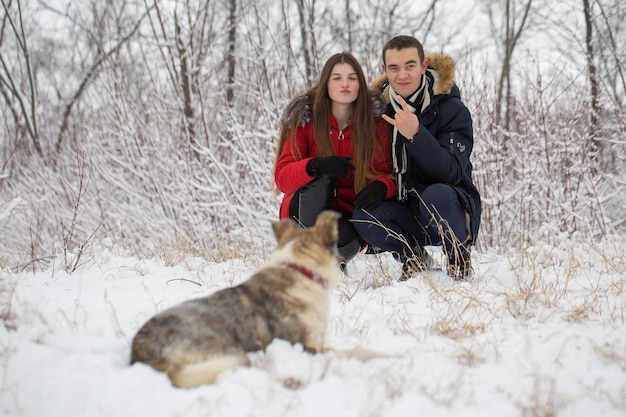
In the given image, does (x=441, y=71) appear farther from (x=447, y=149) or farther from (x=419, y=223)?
(x=419, y=223)

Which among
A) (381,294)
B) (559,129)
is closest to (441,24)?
(559,129)

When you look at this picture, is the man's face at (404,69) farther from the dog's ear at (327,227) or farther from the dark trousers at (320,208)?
the dog's ear at (327,227)

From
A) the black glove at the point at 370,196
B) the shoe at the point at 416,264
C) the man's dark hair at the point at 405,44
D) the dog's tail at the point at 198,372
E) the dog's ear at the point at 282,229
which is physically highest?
the man's dark hair at the point at 405,44

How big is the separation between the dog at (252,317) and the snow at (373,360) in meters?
0.05

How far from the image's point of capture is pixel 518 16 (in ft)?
43.6

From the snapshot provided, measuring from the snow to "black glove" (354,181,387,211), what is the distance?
728 millimetres

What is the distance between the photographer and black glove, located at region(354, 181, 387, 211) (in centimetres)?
350

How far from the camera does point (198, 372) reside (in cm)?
165

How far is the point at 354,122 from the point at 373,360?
211cm

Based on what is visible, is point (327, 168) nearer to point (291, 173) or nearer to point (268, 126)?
point (291, 173)

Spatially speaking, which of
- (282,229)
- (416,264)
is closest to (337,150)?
(416,264)

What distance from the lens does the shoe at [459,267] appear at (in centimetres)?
340

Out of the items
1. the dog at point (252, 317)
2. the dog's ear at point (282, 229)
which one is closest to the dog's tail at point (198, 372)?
the dog at point (252, 317)

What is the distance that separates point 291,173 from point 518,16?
12.6m
